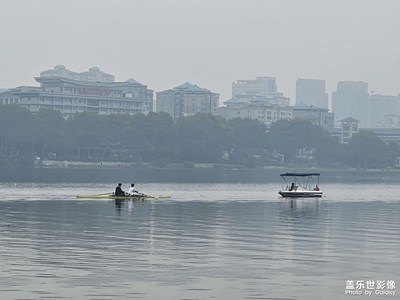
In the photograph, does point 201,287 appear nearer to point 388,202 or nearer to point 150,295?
point 150,295

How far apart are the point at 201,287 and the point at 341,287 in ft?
14.1

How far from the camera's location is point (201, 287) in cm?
3475

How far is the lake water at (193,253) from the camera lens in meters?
34.4

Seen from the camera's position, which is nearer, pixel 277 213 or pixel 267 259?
pixel 267 259

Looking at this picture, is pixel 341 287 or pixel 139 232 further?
pixel 139 232

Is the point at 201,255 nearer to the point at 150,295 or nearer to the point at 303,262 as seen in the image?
the point at 303,262

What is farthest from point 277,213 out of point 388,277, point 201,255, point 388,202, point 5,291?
point 5,291

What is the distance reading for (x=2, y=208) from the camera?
72.9m

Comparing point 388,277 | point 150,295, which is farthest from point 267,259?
point 150,295

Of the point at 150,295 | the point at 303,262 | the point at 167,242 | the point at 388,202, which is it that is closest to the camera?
the point at 150,295

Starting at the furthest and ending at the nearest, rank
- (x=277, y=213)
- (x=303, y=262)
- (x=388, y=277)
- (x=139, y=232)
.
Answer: (x=277, y=213), (x=139, y=232), (x=303, y=262), (x=388, y=277)

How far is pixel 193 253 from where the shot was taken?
43.5m

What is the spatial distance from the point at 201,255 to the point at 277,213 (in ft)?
98.3

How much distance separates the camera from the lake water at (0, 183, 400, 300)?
3441 cm
